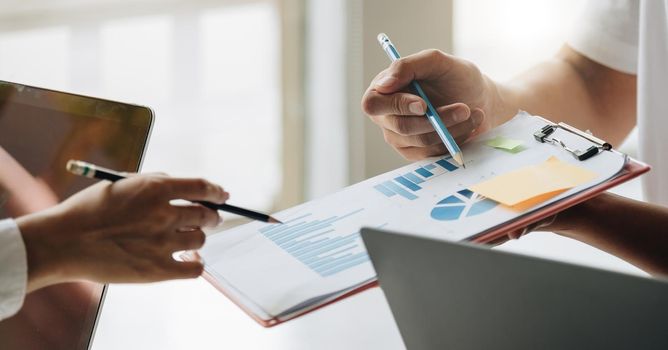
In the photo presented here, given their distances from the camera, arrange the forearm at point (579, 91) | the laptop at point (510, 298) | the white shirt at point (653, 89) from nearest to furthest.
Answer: the laptop at point (510, 298)
the white shirt at point (653, 89)
the forearm at point (579, 91)

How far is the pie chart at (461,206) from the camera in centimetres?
79

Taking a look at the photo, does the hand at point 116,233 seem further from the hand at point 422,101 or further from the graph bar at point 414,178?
the hand at point 422,101

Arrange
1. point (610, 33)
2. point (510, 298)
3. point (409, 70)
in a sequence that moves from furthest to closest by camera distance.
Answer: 1. point (610, 33)
2. point (409, 70)
3. point (510, 298)

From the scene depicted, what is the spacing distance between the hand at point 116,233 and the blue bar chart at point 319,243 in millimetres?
113

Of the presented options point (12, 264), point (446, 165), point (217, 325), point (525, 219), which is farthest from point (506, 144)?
point (12, 264)

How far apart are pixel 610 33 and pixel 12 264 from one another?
90 cm

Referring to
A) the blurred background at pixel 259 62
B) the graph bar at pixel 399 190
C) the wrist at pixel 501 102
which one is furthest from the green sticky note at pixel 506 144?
the blurred background at pixel 259 62

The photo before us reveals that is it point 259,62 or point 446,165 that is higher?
point 446,165

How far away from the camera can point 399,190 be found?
0.88 meters

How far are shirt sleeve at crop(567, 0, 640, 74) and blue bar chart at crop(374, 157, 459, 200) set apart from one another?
17.3 inches

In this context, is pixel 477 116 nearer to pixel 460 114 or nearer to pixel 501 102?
pixel 460 114

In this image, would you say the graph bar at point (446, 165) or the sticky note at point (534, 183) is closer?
the sticky note at point (534, 183)

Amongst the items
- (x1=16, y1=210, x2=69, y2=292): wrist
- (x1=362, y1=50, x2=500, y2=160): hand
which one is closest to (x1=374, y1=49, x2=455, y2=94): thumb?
(x1=362, y1=50, x2=500, y2=160): hand

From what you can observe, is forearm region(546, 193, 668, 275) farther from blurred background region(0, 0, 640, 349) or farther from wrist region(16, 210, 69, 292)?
blurred background region(0, 0, 640, 349)
